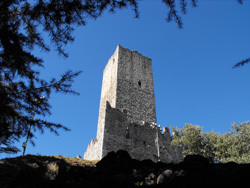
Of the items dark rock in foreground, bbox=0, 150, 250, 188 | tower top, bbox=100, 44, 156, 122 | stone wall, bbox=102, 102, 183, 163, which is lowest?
dark rock in foreground, bbox=0, 150, 250, 188

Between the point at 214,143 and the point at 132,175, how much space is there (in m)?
14.3

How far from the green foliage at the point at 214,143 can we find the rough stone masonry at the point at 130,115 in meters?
1.18

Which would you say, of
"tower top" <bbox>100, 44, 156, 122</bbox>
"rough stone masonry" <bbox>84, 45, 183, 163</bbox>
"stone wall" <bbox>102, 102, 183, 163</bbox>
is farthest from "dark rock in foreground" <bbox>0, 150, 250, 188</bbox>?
"tower top" <bbox>100, 44, 156, 122</bbox>

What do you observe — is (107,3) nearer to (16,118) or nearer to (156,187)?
(16,118)

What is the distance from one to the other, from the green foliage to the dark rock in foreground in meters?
12.4

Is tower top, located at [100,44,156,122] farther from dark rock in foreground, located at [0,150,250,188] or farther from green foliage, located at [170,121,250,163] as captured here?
dark rock in foreground, located at [0,150,250,188]

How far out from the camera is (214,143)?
16422 millimetres

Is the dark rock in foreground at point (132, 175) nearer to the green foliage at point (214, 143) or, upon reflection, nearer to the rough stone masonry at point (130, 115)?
the rough stone masonry at point (130, 115)

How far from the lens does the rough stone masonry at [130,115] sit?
1330 centimetres

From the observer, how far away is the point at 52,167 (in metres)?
3.85

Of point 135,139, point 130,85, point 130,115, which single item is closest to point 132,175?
point 135,139

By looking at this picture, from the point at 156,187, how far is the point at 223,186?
0.76 metres

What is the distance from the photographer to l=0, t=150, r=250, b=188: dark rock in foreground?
2.64 meters

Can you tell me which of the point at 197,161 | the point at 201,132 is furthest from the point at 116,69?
the point at 197,161
